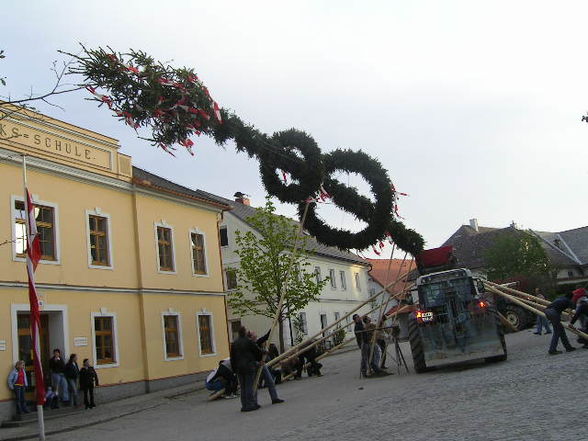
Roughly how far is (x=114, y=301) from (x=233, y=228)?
18.9m

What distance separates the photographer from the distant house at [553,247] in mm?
57469

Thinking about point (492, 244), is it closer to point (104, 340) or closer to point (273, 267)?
point (273, 267)

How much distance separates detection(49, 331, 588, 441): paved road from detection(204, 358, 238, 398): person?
54cm

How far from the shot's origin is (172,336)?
2345 centimetres

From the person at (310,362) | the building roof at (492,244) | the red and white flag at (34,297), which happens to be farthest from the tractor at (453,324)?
the building roof at (492,244)

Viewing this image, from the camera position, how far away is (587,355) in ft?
42.1

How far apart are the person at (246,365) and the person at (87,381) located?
722cm

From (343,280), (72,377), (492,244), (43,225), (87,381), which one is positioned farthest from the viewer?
(492,244)

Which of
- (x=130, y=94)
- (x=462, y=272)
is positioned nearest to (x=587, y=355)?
(x=462, y=272)

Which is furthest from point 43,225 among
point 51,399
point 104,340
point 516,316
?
point 516,316

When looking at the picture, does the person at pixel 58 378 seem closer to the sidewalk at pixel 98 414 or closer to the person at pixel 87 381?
the person at pixel 87 381

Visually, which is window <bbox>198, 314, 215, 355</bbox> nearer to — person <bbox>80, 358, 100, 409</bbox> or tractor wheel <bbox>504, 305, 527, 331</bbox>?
person <bbox>80, 358, 100, 409</bbox>

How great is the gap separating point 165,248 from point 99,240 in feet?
11.4

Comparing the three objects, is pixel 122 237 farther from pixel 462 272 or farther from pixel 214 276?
pixel 462 272
